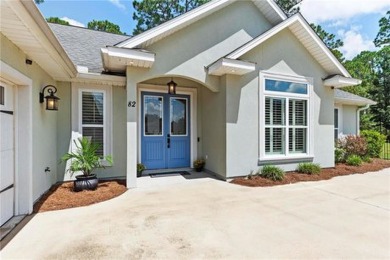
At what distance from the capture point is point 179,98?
8578 millimetres

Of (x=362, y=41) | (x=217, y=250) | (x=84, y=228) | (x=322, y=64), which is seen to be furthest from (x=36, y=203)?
(x=362, y=41)

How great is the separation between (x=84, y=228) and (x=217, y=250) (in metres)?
2.28

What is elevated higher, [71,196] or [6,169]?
[6,169]

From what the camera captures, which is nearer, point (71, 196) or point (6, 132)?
point (6, 132)

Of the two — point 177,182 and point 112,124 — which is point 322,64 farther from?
point 112,124

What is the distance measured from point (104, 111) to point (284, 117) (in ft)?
20.0

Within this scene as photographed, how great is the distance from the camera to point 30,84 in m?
4.38

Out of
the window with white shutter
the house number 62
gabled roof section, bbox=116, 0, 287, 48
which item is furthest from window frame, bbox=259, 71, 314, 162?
the house number 62

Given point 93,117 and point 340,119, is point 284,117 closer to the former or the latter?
point 340,119

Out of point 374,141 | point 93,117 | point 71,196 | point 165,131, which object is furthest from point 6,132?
point 374,141

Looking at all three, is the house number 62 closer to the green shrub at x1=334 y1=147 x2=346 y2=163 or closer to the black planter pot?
the black planter pot

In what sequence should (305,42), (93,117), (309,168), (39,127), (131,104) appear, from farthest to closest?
(305,42) → (309,168) → (93,117) → (131,104) → (39,127)

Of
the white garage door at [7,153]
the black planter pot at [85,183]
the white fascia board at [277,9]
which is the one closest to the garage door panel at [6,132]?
the white garage door at [7,153]

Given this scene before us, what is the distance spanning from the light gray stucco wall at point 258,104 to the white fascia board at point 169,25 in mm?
1867
